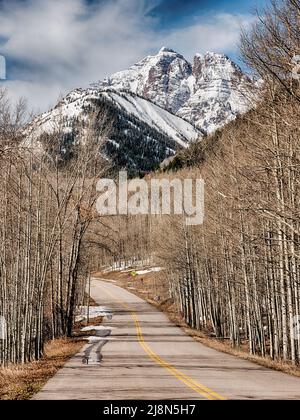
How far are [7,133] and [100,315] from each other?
36.2 m

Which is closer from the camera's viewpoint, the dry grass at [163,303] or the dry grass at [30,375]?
the dry grass at [30,375]

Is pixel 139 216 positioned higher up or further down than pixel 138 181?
further down

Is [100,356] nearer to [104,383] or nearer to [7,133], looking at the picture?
[104,383]

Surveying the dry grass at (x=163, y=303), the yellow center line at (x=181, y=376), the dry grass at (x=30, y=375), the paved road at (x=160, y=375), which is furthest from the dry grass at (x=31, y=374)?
the dry grass at (x=163, y=303)

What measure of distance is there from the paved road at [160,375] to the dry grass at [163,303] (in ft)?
2.19

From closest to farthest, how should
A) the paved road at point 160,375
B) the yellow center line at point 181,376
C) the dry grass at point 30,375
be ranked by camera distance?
the yellow center line at point 181,376, the paved road at point 160,375, the dry grass at point 30,375

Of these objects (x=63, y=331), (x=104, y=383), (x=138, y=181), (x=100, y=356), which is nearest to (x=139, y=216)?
(x=138, y=181)

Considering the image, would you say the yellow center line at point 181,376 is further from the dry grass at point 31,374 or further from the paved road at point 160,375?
the dry grass at point 31,374

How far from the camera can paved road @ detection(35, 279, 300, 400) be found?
981cm

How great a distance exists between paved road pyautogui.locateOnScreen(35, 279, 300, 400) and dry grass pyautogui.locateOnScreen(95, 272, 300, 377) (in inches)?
26.3

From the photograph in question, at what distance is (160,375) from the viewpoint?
13.3m

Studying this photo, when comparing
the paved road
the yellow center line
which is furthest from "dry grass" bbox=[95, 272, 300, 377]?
the yellow center line

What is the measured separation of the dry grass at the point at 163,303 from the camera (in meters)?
17.4
